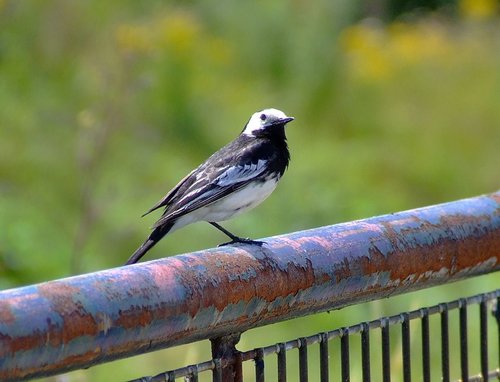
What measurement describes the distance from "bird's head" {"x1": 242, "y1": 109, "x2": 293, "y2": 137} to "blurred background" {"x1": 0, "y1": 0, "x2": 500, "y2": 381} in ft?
4.19

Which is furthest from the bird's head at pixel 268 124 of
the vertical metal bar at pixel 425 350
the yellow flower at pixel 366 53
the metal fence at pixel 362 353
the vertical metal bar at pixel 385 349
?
the yellow flower at pixel 366 53

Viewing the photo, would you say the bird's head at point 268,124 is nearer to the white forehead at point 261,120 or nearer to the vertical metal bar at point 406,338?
the white forehead at point 261,120

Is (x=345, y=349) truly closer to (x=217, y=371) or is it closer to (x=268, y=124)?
(x=217, y=371)

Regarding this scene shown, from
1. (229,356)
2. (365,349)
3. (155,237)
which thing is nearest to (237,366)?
(229,356)

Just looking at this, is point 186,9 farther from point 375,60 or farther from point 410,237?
point 410,237

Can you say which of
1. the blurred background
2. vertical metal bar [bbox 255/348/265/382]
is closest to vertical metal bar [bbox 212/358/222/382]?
vertical metal bar [bbox 255/348/265/382]

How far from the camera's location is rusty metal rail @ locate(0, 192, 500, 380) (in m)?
2.13

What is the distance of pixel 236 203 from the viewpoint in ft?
16.3

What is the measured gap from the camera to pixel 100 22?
1173 centimetres

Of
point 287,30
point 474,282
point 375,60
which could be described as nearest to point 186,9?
point 287,30

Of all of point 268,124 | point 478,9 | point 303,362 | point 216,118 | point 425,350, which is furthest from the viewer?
point 478,9

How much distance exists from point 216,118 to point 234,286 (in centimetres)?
819

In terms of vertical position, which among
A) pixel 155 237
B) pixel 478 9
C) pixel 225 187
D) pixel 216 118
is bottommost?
pixel 155 237

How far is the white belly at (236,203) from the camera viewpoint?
4.96 meters
